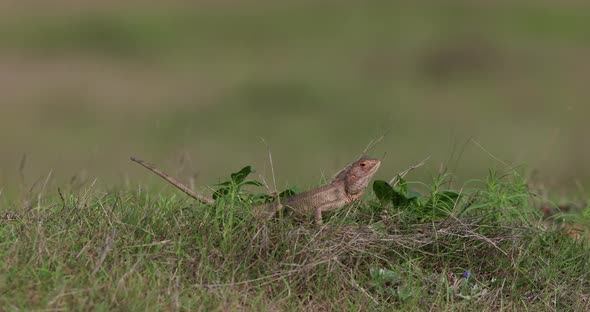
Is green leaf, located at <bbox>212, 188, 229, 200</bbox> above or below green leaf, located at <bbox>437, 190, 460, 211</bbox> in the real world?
above

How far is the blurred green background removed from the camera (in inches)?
542

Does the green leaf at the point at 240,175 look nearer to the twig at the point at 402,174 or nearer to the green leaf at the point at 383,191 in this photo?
the green leaf at the point at 383,191

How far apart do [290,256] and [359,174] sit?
0.66 meters

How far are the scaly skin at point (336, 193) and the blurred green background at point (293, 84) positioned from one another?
5051 mm

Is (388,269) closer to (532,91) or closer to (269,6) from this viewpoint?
(532,91)

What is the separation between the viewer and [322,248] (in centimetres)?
507

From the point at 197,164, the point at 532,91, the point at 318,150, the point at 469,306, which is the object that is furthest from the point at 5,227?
the point at 532,91

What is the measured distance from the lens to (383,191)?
18.2 ft


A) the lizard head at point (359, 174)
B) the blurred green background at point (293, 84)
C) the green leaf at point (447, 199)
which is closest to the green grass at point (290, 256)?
the green leaf at point (447, 199)

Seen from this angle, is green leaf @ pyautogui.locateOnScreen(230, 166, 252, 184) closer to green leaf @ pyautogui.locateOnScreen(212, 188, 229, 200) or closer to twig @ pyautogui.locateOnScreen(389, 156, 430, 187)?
green leaf @ pyautogui.locateOnScreen(212, 188, 229, 200)

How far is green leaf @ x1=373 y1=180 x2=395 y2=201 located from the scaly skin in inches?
2.5

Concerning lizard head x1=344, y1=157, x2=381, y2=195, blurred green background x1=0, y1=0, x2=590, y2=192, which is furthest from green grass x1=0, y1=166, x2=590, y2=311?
blurred green background x1=0, y1=0, x2=590, y2=192

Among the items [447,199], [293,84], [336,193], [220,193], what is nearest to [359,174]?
[336,193]

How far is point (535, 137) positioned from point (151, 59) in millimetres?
7080
